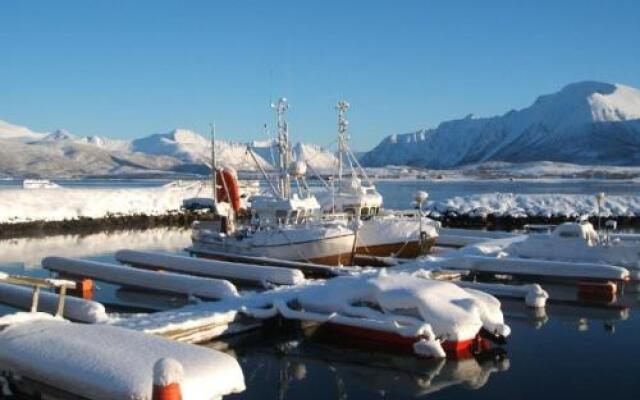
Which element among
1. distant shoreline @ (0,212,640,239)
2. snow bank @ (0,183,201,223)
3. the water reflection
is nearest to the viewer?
the water reflection

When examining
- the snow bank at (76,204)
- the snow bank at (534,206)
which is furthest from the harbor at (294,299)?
the snow bank at (534,206)

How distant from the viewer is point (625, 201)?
53.5 meters

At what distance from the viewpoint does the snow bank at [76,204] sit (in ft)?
153

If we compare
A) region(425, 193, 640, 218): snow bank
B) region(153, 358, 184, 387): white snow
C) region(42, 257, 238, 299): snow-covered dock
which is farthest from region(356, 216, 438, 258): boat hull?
region(425, 193, 640, 218): snow bank

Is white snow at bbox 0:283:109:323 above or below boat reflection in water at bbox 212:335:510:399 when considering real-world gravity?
above

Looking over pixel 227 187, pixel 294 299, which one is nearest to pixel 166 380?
pixel 294 299

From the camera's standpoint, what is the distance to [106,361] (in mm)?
10531

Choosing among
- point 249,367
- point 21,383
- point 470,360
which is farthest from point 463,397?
point 21,383

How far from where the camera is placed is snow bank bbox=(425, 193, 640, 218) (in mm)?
49938

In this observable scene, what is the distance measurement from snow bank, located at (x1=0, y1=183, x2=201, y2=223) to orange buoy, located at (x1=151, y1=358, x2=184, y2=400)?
39645mm

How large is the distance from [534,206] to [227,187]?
2805 centimetres

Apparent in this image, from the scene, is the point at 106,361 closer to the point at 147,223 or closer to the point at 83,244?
the point at 83,244

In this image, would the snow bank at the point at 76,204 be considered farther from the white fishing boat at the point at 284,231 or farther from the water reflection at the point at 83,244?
the white fishing boat at the point at 284,231

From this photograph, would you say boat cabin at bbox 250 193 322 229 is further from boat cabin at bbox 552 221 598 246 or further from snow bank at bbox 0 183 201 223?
snow bank at bbox 0 183 201 223
